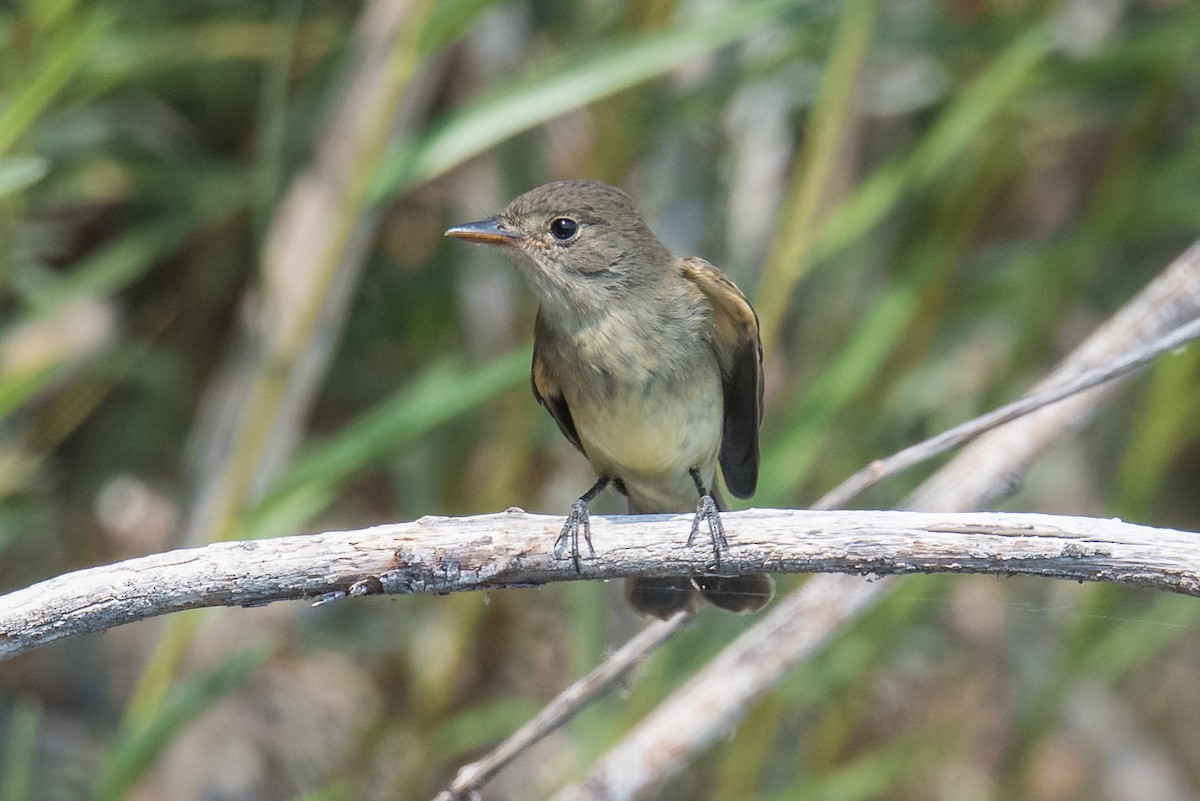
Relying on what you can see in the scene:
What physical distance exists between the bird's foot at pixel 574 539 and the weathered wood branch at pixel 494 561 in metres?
0.01

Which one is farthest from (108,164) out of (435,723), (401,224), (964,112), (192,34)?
(964,112)

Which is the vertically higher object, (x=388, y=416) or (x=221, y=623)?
(x=388, y=416)

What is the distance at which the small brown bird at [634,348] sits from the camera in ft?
10.0

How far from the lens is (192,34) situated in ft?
12.9

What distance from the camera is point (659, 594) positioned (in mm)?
2859

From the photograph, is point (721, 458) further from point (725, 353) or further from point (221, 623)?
point (221, 623)

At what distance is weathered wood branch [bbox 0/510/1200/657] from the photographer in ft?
5.88

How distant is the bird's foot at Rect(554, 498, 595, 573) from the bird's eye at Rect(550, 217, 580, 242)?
3.86ft

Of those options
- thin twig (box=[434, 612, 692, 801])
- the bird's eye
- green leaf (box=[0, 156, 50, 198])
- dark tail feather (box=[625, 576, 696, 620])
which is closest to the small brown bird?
the bird's eye

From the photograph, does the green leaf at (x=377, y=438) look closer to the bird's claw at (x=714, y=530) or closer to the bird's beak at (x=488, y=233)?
the bird's beak at (x=488, y=233)

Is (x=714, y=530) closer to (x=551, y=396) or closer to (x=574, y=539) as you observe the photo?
(x=574, y=539)

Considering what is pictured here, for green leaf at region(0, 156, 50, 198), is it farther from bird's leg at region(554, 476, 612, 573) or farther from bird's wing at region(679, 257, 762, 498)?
bird's wing at region(679, 257, 762, 498)

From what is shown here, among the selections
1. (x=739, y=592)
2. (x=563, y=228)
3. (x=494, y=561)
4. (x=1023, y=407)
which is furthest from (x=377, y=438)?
(x=1023, y=407)

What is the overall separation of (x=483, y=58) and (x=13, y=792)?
2.55 m
